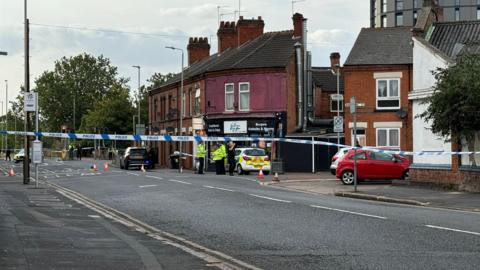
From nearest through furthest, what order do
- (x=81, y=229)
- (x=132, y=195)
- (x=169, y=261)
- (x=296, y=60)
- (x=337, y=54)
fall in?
(x=169, y=261) < (x=81, y=229) < (x=132, y=195) < (x=296, y=60) < (x=337, y=54)

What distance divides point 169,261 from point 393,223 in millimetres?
5711

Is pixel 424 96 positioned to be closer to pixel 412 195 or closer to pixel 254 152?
pixel 412 195

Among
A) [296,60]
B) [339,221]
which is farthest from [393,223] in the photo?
[296,60]

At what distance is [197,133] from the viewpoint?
52062 millimetres

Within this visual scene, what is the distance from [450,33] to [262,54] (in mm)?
16984

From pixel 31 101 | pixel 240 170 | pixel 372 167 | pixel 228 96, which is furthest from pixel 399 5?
pixel 31 101

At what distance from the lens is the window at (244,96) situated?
160 ft

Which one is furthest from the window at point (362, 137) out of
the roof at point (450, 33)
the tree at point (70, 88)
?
the tree at point (70, 88)

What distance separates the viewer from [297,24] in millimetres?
50438

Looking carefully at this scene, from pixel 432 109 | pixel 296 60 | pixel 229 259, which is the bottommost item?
pixel 229 259

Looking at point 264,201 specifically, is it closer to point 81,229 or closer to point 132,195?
point 132,195

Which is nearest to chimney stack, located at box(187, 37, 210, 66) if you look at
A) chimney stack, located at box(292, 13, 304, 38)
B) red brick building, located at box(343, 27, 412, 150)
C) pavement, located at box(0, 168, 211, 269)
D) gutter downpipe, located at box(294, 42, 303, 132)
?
chimney stack, located at box(292, 13, 304, 38)

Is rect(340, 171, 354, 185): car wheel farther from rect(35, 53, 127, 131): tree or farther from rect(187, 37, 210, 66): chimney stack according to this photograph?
rect(35, 53, 127, 131): tree

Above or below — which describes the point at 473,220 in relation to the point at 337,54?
below
